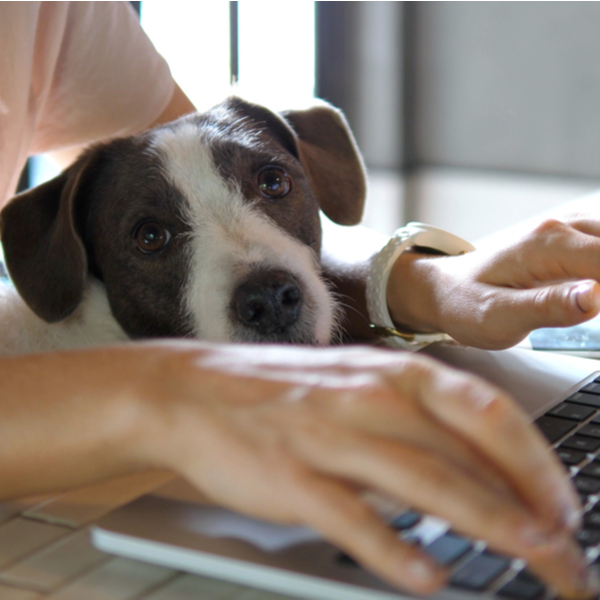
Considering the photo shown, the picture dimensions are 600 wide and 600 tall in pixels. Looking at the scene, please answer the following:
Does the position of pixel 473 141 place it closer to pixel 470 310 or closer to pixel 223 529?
pixel 470 310

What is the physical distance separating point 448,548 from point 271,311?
0.48m

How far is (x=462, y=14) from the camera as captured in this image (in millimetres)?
3957

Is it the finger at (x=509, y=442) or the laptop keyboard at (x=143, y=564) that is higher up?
the finger at (x=509, y=442)

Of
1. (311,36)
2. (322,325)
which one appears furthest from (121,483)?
(311,36)

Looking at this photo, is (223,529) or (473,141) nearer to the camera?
(223,529)

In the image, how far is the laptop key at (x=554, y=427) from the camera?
1.81ft

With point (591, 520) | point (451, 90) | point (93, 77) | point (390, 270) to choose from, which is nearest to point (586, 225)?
point (390, 270)

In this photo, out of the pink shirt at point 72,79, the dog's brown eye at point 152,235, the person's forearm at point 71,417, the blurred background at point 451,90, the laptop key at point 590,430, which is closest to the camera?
the person's forearm at point 71,417

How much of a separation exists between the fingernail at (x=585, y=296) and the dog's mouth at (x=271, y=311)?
0.35 metres

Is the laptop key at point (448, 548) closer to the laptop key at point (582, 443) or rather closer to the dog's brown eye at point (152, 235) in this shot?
the laptop key at point (582, 443)

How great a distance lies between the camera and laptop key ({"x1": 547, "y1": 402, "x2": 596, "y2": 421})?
0.59 m

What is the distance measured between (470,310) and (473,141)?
3603 millimetres

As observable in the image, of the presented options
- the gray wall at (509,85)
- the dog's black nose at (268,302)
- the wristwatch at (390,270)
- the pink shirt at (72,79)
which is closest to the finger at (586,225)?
the wristwatch at (390,270)

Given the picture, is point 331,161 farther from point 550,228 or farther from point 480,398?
point 480,398
